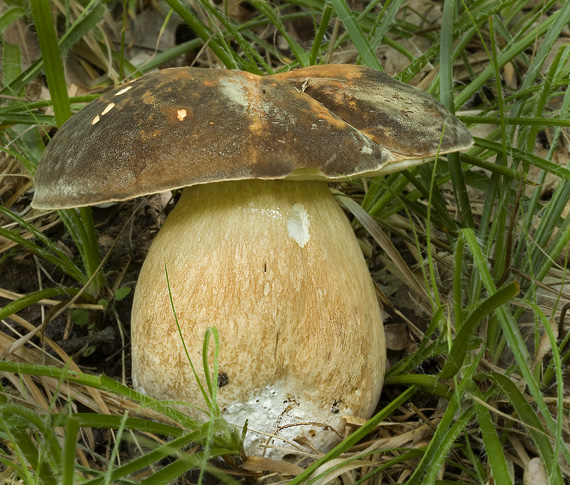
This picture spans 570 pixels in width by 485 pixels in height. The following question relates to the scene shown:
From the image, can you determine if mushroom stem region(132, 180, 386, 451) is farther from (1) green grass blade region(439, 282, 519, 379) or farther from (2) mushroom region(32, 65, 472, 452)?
(1) green grass blade region(439, 282, 519, 379)

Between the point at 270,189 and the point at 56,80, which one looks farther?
the point at 56,80

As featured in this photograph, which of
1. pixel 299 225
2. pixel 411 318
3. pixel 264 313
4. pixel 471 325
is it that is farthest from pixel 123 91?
pixel 411 318

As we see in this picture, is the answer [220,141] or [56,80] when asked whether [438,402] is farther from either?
[56,80]

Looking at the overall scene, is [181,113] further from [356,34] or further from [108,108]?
[356,34]

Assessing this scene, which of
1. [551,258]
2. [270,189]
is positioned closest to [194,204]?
[270,189]

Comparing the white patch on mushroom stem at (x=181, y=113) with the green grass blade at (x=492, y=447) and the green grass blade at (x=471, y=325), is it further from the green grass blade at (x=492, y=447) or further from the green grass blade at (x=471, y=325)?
the green grass blade at (x=492, y=447)

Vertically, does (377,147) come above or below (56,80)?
below
